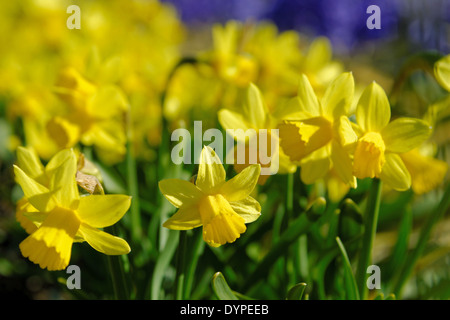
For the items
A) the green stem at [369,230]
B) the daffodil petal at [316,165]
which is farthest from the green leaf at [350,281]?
the daffodil petal at [316,165]

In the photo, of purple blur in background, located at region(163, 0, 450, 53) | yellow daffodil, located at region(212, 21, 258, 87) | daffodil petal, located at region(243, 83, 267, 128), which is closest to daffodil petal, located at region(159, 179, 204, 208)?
daffodil petal, located at region(243, 83, 267, 128)

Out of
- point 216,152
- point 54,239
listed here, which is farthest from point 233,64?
point 54,239

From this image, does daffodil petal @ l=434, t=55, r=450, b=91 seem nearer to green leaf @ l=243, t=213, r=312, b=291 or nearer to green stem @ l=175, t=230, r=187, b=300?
green leaf @ l=243, t=213, r=312, b=291

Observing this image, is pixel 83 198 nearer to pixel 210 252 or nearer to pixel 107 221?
pixel 107 221

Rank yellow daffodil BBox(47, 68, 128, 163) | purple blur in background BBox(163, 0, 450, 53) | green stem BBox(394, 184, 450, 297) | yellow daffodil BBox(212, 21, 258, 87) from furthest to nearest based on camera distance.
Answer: purple blur in background BBox(163, 0, 450, 53)
yellow daffodil BBox(212, 21, 258, 87)
yellow daffodil BBox(47, 68, 128, 163)
green stem BBox(394, 184, 450, 297)

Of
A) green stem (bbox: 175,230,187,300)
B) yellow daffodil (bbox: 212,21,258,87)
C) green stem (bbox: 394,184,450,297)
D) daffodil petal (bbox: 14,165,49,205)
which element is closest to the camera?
daffodil petal (bbox: 14,165,49,205)

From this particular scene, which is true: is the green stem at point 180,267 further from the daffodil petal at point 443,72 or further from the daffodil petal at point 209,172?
the daffodil petal at point 443,72

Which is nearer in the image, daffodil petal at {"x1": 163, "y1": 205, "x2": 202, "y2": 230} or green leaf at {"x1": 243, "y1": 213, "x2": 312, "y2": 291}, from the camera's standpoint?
daffodil petal at {"x1": 163, "y1": 205, "x2": 202, "y2": 230}

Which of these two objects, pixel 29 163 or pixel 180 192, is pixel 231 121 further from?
pixel 29 163
